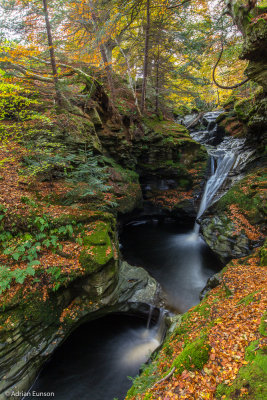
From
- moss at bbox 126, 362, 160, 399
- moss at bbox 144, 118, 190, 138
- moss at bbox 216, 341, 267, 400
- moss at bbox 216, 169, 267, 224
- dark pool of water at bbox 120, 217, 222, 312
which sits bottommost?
dark pool of water at bbox 120, 217, 222, 312

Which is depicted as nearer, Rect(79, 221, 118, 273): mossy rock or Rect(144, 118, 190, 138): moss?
Rect(79, 221, 118, 273): mossy rock

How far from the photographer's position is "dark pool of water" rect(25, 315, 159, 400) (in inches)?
193

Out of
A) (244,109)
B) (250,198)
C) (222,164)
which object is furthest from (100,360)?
(244,109)

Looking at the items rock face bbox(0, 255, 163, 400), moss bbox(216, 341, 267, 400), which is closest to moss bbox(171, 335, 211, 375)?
moss bbox(216, 341, 267, 400)

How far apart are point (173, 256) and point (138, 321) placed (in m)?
4.49

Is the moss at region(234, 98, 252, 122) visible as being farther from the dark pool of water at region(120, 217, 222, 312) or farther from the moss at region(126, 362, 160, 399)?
the moss at region(126, 362, 160, 399)

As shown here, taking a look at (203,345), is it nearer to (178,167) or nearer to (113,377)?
(113,377)

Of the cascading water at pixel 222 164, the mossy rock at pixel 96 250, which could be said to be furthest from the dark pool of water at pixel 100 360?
the cascading water at pixel 222 164

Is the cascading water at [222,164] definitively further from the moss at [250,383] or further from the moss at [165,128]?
the moss at [250,383]

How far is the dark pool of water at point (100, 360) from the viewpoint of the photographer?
4.91 m

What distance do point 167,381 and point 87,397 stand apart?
156 inches

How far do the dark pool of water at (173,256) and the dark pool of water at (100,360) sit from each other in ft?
6.27

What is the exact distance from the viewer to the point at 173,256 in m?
10.4

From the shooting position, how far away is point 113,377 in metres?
5.28
